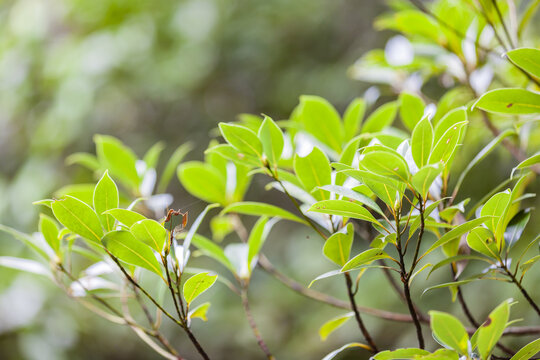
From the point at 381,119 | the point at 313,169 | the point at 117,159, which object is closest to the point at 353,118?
the point at 381,119

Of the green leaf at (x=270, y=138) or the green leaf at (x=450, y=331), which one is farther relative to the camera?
the green leaf at (x=270, y=138)

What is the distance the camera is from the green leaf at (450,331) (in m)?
0.20

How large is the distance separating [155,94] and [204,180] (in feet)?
4.01

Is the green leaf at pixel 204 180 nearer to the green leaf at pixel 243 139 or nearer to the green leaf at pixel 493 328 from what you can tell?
the green leaf at pixel 243 139

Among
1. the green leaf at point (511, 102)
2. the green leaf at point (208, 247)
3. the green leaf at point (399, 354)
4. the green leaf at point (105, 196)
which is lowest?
the green leaf at point (399, 354)

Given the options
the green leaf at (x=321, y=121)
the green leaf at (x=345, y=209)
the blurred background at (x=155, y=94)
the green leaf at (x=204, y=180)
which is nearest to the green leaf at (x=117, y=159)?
the green leaf at (x=204, y=180)

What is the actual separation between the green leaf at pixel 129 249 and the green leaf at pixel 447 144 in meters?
0.16

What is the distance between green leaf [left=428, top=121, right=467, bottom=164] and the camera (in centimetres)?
24

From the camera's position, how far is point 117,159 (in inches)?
18.7

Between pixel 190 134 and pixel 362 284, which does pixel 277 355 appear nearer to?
pixel 362 284

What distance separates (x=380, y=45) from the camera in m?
1.54

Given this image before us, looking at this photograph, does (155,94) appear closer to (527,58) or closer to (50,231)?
(50,231)

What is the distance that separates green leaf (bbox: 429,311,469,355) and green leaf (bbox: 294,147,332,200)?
12 centimetres

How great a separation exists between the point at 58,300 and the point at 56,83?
2.20 ft
